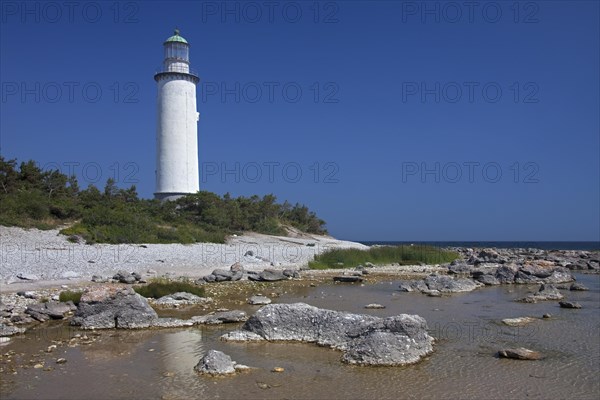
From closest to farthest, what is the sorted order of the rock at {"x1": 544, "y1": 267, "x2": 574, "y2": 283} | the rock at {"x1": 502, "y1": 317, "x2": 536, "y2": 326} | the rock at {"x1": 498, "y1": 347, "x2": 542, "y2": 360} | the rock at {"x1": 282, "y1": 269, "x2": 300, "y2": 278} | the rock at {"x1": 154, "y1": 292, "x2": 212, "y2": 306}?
the rock at {"x1": 498, "y1": 347, "x2": 542, "y2": 360}, the rock at {"x1": 502, "y1": 317, "x2": 536, "y2": 326}, the rock at {"x1": 154, "y1": 292, "x2": 212, "y2": 306}, the rock at {"x1": 282, "y1": 269, "x2": 300, "y2": 278}, the rock at {"x1": 544, "y1": 267, "x2": 574, "y2": 283}

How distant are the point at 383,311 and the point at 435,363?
5.60 meters

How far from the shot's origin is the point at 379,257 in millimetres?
35312

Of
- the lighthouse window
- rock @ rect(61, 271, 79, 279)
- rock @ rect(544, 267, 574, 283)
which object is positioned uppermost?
the lighthouse window

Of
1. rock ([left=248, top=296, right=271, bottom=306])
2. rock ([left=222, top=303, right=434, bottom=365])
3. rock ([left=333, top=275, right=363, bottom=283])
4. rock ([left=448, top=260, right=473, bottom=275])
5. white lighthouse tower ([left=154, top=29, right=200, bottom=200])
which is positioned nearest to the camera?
rock ([left=222, top=303, right=434, bottom=365])

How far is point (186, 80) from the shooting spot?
44656mm

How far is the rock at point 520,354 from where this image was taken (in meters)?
9.89

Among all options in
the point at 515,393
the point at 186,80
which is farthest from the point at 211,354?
the point at 186,80

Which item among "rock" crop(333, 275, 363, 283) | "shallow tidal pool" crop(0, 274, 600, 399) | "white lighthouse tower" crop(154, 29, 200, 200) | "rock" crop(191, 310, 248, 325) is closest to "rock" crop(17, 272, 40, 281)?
"shallow tidal pool" crop(0, 274, 600, 399)

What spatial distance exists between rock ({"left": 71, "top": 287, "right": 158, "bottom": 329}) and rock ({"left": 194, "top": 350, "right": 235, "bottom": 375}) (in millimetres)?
3959

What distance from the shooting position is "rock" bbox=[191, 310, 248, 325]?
A: 42.4ft

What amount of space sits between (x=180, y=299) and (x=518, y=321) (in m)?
9.89

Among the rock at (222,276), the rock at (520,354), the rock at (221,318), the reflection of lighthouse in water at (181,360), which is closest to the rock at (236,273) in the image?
the rock at (222,276)

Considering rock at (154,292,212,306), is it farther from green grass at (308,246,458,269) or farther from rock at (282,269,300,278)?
green grass at (308,246,458,269)

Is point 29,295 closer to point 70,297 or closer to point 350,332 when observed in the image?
point 70,297
